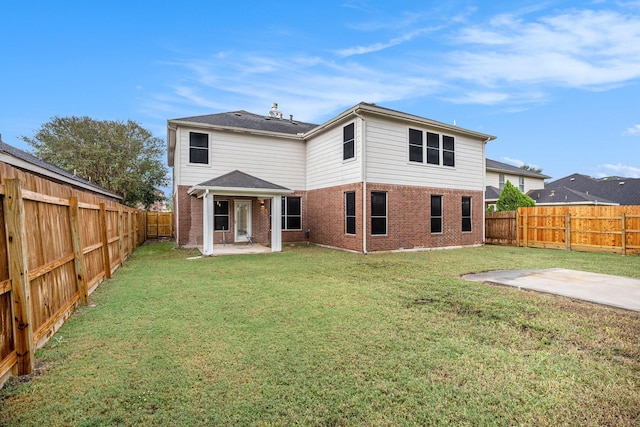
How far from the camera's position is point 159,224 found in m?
21.0

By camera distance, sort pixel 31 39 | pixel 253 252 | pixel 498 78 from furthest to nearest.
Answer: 1. pixel 31 39
2. pixel 498 78
3. pixel 253 252

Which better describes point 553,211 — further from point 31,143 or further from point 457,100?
point 31,143

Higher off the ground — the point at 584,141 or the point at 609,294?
the point at 584,141

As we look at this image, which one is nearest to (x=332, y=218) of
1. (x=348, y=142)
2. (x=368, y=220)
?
(x=368, y=220)

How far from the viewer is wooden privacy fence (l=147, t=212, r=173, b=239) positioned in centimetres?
2057

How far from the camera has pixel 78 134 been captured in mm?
23797

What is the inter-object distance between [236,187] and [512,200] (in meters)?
13.4

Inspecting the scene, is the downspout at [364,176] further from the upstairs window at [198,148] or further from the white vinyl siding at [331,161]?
the upstairs window at [198,148]

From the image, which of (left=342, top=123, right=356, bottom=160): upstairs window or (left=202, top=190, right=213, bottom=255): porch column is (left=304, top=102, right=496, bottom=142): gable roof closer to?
(left=342, top=123, right=356, bottom=160): upstairs window

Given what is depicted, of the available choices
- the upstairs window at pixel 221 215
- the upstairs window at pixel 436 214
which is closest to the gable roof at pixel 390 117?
the upstairs window at pixel 436 214

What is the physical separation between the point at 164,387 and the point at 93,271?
441 centimetres

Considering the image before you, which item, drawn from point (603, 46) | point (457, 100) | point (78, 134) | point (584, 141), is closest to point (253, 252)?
point (603, 46)

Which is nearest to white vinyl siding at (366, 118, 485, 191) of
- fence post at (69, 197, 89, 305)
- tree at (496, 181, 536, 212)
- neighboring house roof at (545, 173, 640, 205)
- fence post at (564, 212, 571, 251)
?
tree at (496, 181, 536, 212)

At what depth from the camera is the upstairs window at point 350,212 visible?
38.9 ft
